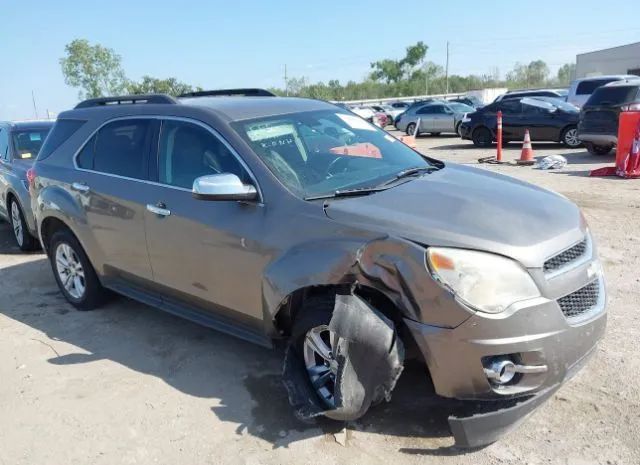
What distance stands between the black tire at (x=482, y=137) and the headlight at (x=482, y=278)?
15286 millimetres

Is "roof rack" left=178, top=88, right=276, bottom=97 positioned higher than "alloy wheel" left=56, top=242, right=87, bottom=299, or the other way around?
"roof rack" left=178, top=88, right=276, bottom=97

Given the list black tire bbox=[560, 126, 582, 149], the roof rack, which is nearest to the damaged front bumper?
the roof rack

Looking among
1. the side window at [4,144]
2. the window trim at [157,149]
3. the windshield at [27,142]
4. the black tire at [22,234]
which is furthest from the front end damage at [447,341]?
the side window at [4,144]

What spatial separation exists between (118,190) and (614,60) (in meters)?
58.8

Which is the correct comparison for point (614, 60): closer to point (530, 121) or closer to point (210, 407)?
point (530, 121)

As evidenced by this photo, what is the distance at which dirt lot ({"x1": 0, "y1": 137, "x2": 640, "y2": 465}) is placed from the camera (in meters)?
2.96

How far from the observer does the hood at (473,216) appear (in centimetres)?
273

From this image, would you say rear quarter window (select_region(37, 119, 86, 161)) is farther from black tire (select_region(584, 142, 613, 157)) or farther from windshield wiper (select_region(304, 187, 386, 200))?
black tire (select_region(584, 142, 613, 157))

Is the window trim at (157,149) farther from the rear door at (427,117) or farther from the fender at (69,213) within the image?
the rear door at (427,117)

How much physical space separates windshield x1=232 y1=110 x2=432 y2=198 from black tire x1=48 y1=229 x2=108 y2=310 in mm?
2198

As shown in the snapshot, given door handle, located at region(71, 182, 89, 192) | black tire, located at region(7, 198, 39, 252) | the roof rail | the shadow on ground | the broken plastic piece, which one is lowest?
the shadow on ground

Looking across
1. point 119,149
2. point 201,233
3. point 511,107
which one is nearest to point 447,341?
point 201,233

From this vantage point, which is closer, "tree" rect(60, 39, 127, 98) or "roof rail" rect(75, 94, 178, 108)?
"roof rail" rect(75, 94, 178, 108)

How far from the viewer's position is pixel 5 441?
10.8 ft
